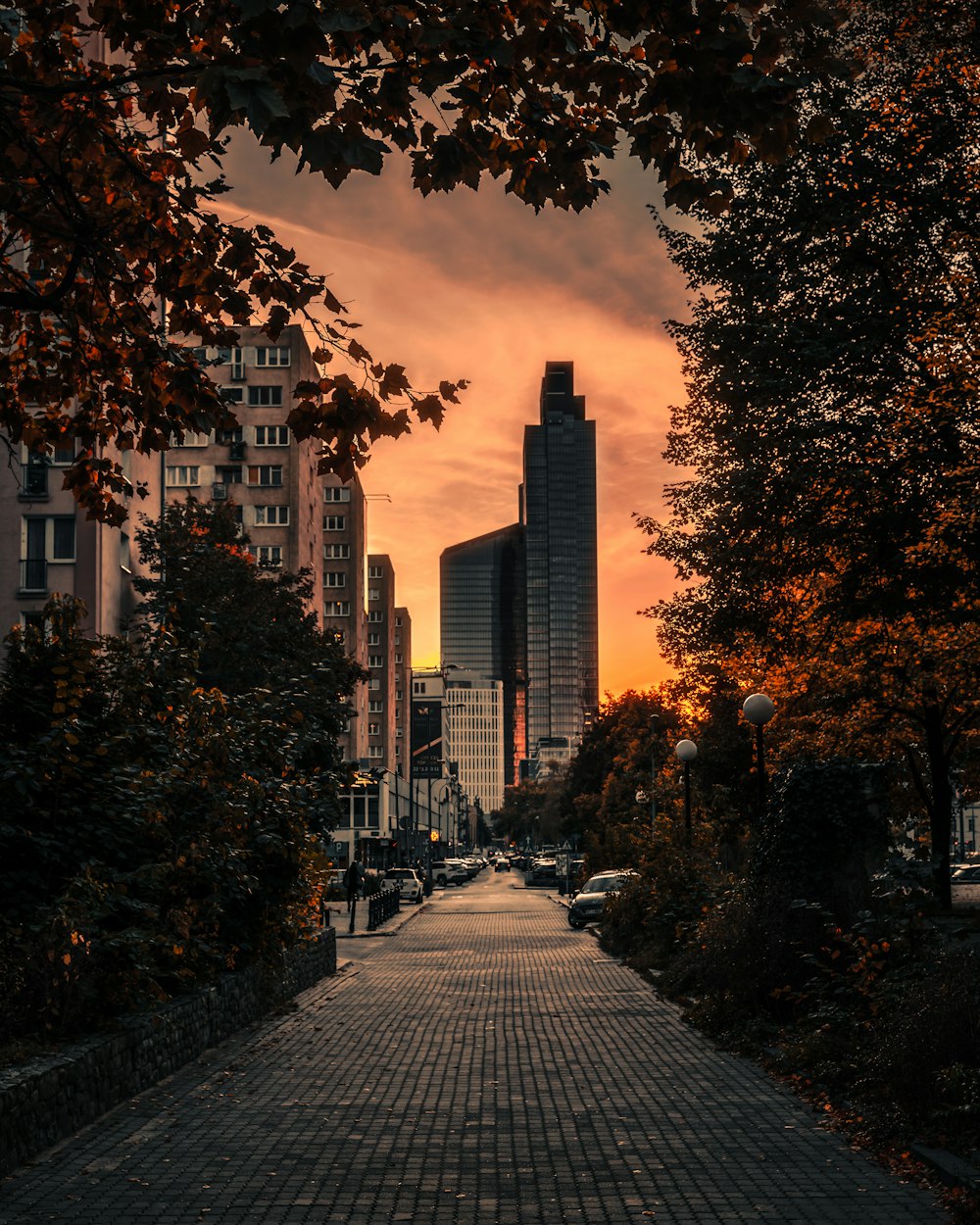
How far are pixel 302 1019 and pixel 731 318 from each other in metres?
14.7

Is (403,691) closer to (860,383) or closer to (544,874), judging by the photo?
(544,874)

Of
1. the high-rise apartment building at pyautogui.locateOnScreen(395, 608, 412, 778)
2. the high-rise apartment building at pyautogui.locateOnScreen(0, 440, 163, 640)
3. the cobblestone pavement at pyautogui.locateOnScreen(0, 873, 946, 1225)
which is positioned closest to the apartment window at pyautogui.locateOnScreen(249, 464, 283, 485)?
the high-rise apartment building at pyautogui.locateOnScreen(0, 440, 163, 640)

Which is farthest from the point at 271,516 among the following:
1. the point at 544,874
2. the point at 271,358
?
the point at 544,874

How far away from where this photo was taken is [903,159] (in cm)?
2241

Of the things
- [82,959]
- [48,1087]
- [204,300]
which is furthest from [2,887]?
[204,300]

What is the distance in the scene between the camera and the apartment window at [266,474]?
96.4m

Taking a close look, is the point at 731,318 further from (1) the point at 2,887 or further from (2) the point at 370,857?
(2) the point at 370,857

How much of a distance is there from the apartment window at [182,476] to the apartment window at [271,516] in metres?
5.05

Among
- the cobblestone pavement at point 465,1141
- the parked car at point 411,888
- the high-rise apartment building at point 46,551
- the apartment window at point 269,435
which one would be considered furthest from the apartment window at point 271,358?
the cobblestone pavement at point 465,1141

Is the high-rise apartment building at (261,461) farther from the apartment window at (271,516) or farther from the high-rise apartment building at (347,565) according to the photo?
the high-rise apartment building at (347,565)

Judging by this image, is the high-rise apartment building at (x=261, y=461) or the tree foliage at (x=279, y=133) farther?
the high-rise apartment building at (x=261, y=461)

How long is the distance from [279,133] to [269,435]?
3636 inches

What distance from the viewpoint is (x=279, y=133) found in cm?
612

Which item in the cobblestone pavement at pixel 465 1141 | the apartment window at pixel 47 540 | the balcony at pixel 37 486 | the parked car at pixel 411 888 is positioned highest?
the balcony at pixel 37 486
